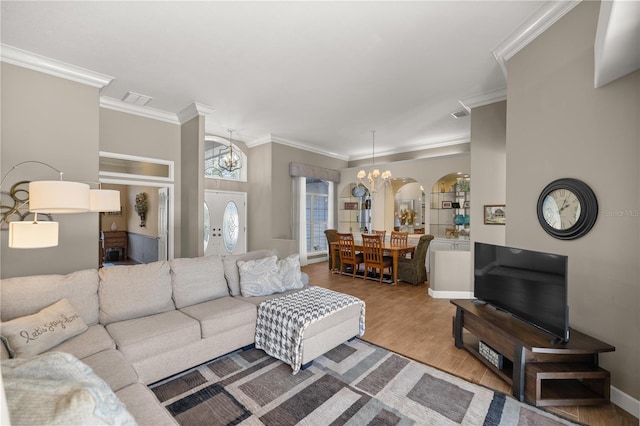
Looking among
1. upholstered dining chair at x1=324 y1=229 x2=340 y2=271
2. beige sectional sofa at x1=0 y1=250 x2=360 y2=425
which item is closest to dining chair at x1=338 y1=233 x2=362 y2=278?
upholstered dining chair at x1=324 y1=229 x2=340 y2=271

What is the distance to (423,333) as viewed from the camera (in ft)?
10.6

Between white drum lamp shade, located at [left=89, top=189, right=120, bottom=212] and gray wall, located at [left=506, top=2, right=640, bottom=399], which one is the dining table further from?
white drum lamp shade, located at [left=89, top=189, right=120, bottom=212]

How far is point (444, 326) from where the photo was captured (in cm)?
341

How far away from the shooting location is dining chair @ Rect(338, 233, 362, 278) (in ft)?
19.3

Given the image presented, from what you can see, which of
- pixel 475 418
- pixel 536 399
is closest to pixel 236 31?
pixel 475 418

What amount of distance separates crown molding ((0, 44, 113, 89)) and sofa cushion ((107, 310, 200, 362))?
3.10m

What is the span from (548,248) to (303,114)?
3994mm

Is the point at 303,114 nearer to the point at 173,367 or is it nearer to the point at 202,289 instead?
the point at 202,289

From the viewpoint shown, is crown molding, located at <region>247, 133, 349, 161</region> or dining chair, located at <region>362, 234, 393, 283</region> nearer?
dining chair, located at <region>362, 234, 393, 283</region>

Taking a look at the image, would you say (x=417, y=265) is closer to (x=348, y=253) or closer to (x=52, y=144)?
(x=348, y=253)

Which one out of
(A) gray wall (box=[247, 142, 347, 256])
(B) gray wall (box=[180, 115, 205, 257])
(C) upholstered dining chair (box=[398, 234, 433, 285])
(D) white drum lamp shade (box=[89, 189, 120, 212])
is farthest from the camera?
(A) gray wall (box=[247, 142, 347, 256])

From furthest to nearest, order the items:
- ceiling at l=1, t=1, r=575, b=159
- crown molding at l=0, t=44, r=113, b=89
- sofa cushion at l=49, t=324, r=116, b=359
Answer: crown molding at l=0, t=44, r=113, b=89
ceiling at l=1, t=1, r=575, b=159
sofa cushion at l=49, t=324, r=116, b=359

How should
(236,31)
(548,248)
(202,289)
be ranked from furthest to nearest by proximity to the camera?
(202,289)
(236,31)
(548,248)

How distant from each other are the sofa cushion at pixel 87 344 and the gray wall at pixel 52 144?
187 cm
